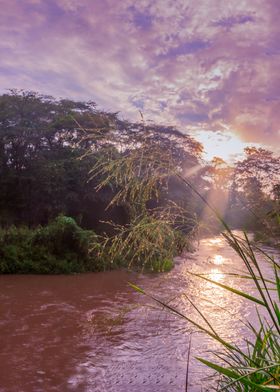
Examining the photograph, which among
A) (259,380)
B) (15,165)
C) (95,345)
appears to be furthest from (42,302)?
(15,165)

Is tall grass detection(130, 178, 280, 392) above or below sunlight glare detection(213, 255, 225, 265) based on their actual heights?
above

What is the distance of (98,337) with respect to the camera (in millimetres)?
6746

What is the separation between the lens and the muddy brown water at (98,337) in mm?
5035

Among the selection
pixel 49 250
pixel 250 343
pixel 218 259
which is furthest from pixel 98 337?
pixel 218 259

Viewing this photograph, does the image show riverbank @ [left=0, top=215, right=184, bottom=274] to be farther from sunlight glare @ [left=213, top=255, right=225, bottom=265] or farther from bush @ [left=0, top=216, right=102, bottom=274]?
sunlight glare @ [left=213, top=255, right=225, bottom=265]

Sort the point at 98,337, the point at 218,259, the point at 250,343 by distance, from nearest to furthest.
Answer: the point at 250,343 → the point at 98,337 → the point at 218,259

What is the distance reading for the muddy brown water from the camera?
5035 mm

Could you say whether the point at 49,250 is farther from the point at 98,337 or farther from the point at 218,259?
the point at 218,259

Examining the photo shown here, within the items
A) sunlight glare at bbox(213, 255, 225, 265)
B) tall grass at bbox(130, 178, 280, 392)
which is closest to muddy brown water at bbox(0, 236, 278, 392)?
tall grass at bbox(130, 178, 280, 392)

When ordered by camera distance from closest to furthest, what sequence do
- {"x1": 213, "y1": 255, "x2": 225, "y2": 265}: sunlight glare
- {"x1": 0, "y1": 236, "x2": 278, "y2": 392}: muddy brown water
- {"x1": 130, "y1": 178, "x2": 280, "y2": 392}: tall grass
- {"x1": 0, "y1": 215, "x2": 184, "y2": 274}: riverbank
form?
{"x1": 130, "y1": 178, "x2": 280, "y2": 392}: tall grass < {"x1": 0, "y1": 236, "x2": 278, "y2": 392}: muddy brown water < {"x1": 0, "y1": 215, "x2": 184, "y2": 274}: riverbank < {"x1": 213, "y1": 255, "x2": 225, "y2": 265}: sunlight glare

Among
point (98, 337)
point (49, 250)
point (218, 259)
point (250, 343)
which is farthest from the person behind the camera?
point (218, 259)

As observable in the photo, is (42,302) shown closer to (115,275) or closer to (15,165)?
(115,275)

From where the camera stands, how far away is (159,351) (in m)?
6.14

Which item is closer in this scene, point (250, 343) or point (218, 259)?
point (250, 343)
